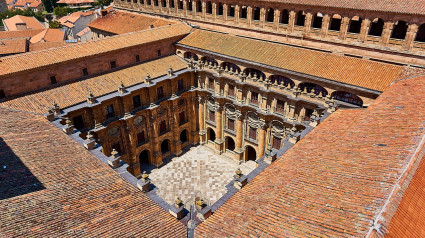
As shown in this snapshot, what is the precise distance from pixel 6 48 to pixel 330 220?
2215 inches

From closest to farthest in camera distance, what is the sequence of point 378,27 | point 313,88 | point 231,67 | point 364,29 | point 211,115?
point 364,29
point 313,88
point 378,27
point 231,67
point 211,115

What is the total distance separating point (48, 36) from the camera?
62.7m

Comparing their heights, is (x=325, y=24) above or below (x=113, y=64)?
above

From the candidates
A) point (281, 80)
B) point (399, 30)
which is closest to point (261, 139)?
point (281, 80)

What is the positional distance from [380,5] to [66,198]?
31491mm

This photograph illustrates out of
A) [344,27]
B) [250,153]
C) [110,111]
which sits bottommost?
[250,153]

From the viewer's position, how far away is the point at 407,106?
761 inches

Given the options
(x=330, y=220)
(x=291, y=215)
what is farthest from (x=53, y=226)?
(x=330, y=220)

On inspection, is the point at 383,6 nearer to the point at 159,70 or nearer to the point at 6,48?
the point at 159,70

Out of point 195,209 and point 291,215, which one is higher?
point 291,215

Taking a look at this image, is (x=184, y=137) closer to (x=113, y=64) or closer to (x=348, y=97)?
(x=113, y=64)

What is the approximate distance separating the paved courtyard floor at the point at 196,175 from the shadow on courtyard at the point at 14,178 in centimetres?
1937

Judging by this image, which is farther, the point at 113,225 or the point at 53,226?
the point at 113,225

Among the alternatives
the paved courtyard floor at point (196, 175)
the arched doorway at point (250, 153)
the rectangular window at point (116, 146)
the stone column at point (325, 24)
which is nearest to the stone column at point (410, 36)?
the stone column at point (325, 24)
